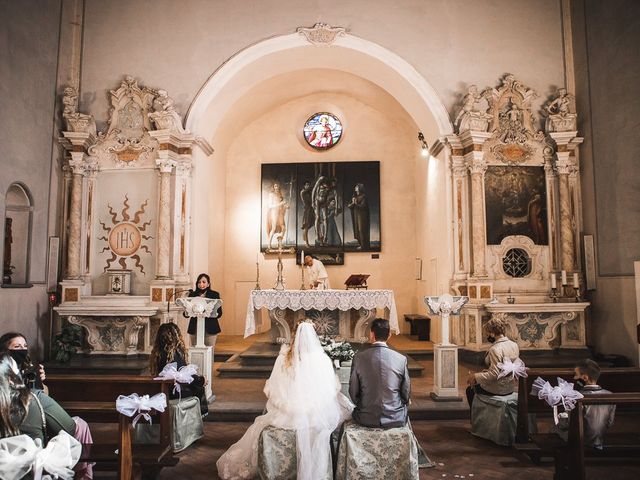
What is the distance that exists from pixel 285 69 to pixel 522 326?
7.15 meters

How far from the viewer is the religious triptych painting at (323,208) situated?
13.6 meters

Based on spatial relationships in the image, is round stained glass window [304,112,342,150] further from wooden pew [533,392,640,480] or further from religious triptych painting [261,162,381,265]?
wooden pew [533,392,640,480]

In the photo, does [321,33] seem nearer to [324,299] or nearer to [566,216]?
[324,299]

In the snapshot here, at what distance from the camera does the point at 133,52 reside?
1030 centimetres

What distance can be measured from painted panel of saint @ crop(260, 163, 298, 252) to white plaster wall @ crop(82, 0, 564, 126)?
13.2ft

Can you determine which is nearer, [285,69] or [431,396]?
[431,396]

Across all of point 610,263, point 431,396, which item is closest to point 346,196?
point 610,263

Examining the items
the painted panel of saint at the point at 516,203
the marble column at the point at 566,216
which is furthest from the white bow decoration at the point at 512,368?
the marble column at the point at 566,216

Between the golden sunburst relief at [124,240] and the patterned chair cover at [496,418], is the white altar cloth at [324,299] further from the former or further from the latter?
the patterned chair cover at [496,418]

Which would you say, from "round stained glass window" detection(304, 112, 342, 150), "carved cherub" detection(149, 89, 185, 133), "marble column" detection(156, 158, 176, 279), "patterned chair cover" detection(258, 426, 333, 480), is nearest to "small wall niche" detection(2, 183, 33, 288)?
"marble column" detection(156, 158, 176, 279)

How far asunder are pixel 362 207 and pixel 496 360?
28.7ft

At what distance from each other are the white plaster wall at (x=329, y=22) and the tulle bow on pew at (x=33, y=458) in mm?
8317

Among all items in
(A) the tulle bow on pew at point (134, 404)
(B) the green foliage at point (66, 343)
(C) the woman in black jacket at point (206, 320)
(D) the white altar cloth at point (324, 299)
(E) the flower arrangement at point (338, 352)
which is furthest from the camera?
(D) the white altar cloth at point (324, 299)

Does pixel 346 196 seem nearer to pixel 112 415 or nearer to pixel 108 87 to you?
pixel 108 87
